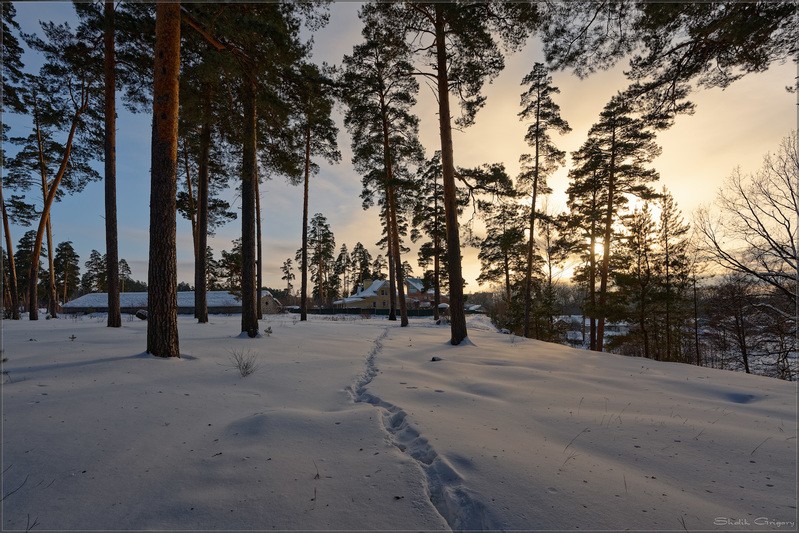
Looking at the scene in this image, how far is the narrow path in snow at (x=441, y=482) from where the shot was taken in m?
1.66

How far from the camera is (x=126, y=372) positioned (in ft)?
13.3

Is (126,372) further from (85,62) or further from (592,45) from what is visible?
(85,62)

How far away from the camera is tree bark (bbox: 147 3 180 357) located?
4996mm

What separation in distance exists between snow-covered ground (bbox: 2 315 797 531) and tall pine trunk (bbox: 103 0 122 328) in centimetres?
529

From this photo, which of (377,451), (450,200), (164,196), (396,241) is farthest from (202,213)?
(377,451)

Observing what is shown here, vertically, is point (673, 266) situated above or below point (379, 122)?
below

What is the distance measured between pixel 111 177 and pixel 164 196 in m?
6.27

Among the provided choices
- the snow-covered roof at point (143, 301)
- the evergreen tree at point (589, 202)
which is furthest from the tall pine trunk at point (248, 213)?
the snow-covered roof at point (143, 301)

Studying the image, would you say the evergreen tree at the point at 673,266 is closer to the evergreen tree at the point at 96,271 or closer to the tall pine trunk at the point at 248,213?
the tall pine trunk at the point at 248,213

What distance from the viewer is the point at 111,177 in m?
9.03

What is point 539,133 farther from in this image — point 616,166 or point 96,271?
point 96,271

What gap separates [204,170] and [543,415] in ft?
44.0

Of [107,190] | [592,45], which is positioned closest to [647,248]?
[592,45]

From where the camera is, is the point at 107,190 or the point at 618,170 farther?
the point at 618,170
